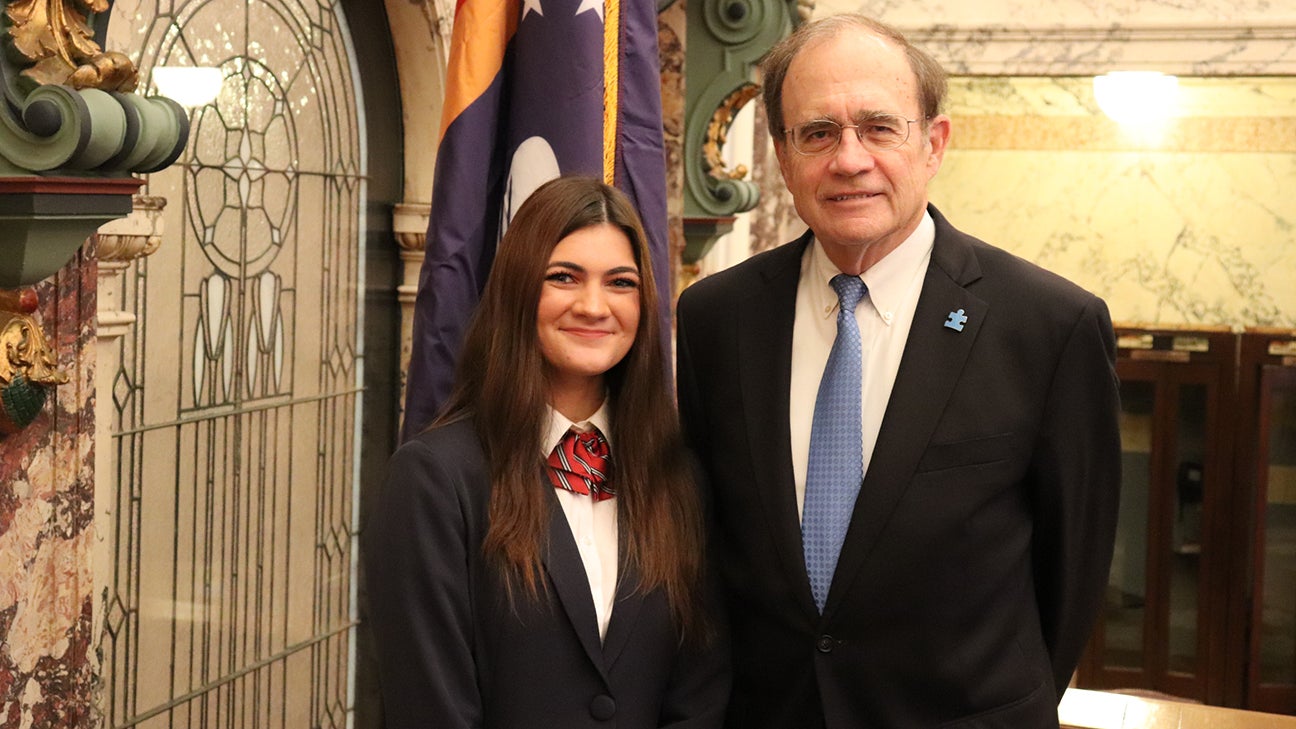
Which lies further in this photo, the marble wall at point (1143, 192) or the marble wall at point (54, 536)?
the marble wall at point (1143, 192)

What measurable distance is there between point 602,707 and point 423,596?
0.29 meters

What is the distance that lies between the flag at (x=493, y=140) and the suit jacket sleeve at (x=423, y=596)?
1.45 ft

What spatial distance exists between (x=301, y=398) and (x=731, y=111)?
196cm

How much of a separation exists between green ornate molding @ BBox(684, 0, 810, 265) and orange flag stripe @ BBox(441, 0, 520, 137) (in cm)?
220

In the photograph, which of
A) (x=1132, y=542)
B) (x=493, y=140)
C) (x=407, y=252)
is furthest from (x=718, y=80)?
(x=1132, y=542)

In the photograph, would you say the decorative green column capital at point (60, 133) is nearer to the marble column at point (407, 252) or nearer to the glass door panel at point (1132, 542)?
the marble column at point (407, 252)

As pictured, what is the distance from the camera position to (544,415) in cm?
205

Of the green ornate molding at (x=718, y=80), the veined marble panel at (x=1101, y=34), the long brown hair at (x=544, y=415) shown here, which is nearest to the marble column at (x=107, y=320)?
the long brown hair at (x=544, y=415)

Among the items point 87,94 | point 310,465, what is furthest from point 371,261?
point 87,94

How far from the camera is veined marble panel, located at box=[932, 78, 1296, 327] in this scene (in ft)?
25.5

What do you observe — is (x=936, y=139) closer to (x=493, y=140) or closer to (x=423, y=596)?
(x=493, y=140)

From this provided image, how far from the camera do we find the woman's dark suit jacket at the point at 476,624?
1.90 meters

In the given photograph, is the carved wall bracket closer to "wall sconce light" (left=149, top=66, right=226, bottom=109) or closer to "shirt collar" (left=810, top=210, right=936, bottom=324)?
"wall sconce light" (left=149, top=66, right=226, bottom=109)

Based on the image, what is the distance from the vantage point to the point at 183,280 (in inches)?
107
